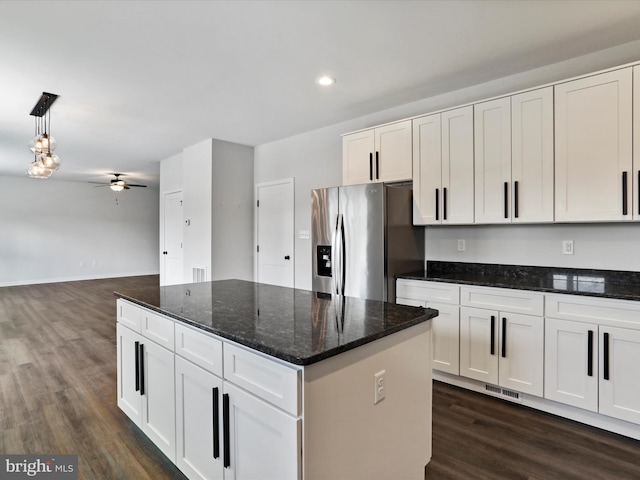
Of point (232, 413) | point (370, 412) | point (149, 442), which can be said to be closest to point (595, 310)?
point (370, 412)

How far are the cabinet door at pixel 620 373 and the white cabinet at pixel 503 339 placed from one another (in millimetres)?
338

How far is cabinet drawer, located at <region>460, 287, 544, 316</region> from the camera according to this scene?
2.46 metres

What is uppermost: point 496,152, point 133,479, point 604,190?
point 496,152

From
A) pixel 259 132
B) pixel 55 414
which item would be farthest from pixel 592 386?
pixel 259 132

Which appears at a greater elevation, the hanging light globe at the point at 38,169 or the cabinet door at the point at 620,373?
the hanging light globe at the point at 38,169

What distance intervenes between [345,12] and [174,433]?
2.58 m

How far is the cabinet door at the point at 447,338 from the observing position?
9.35 feet

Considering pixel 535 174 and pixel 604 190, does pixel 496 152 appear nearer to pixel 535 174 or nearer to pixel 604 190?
pixel 535 174

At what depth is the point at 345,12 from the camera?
217cm

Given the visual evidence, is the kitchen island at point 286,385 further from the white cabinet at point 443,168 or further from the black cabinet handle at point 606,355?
the white cabinet at point 443,168

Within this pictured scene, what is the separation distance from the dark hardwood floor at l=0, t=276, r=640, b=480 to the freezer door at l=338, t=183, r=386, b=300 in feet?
3.38

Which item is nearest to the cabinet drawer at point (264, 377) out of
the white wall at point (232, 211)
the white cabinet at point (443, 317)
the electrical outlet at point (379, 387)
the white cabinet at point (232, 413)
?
the white cabinet at point (232, 413)

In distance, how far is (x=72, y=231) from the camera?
30.3 feet

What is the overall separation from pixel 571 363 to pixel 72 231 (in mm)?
10708
